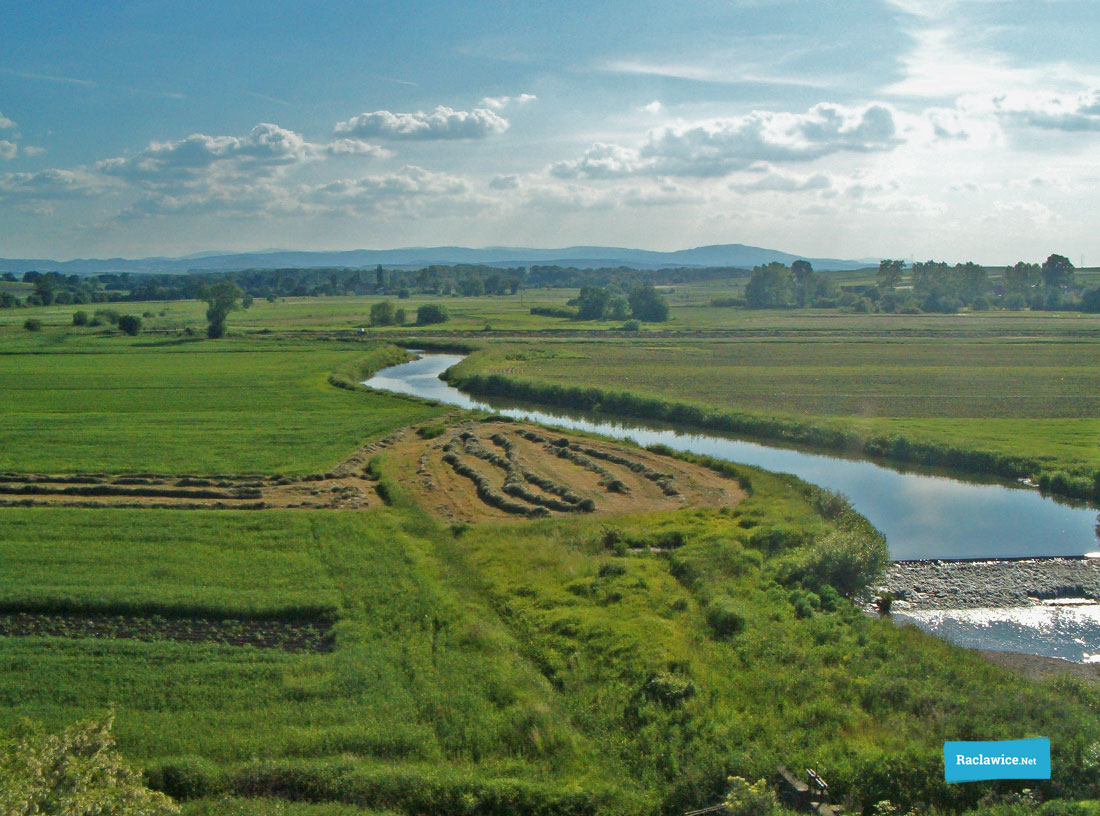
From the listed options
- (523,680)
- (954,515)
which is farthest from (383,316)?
(523,680)

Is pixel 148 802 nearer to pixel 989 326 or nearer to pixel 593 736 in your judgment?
pixel 593 736

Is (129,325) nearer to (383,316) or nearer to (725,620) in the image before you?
(383,316)

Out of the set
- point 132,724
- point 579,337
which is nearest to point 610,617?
point 132,724

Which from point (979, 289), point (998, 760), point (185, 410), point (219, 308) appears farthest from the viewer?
point (979, 289)

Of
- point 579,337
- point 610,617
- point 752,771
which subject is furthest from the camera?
point 579,337

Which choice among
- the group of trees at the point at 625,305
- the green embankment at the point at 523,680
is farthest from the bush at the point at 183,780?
the group of trees at the point at 625,305

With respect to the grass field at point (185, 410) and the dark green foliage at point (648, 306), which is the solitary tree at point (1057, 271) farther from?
the grass field at point (185, 410)
